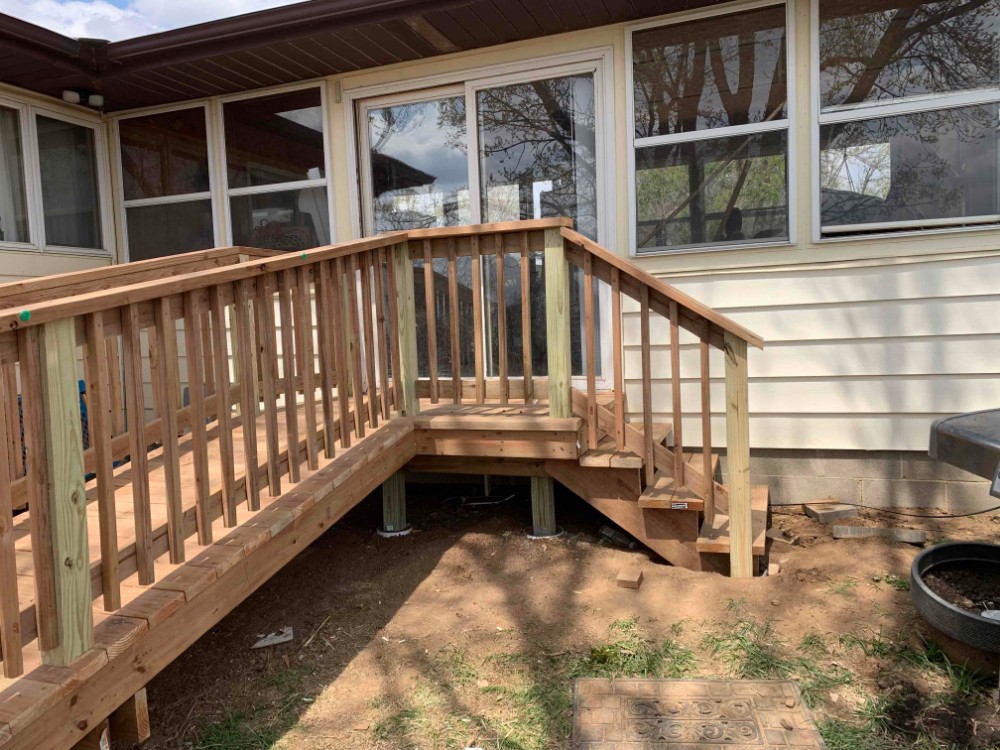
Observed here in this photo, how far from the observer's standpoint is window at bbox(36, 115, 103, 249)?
5465 millimetres

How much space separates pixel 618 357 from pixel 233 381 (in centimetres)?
276

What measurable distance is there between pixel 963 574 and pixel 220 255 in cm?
397

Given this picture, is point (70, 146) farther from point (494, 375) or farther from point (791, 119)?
point (791, 119)

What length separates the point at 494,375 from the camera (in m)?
5.08

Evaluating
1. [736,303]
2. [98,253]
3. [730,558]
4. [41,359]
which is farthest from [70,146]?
[730,558]

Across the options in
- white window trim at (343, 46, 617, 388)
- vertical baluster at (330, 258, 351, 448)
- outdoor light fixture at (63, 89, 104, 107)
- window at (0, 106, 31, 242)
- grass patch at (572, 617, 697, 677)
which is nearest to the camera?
grass patch at (572, 617, 697, 677)

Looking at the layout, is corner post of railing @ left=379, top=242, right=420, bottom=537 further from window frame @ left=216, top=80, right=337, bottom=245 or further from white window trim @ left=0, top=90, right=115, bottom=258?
white window trim @ left=0, top=90, right=115, bottom=258

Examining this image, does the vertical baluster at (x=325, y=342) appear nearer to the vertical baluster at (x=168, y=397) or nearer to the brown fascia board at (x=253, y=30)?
the vertical baluster at (x=168, y=397)

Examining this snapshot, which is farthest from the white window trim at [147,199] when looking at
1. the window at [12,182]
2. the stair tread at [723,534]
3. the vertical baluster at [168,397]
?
the stair tread at [723,534]

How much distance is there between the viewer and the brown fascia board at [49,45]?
4.34 m

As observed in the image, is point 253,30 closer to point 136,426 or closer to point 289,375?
point 289,375

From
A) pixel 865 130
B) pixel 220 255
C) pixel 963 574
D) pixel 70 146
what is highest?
pixel 70 146

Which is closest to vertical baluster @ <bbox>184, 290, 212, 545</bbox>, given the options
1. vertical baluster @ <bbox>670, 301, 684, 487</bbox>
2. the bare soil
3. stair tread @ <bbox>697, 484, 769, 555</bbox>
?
vertical baluster @ <bbox>670, 301, 684, 487</bbox>

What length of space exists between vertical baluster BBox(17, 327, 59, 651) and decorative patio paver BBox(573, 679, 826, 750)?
1.61m
